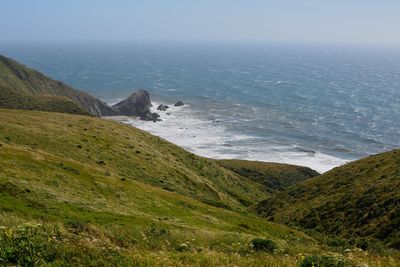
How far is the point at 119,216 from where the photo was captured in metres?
27.0

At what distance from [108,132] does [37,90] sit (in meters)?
134

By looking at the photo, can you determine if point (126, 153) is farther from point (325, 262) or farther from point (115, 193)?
point (325, 262)

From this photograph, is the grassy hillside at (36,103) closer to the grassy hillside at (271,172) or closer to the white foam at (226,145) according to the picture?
the white foam at (226,145)

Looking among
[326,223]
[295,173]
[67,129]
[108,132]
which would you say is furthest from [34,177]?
[295,173]

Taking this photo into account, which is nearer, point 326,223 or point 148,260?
point 148,260

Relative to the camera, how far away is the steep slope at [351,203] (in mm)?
39188

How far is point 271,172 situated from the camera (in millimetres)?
119625

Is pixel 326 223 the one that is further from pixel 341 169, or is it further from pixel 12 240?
pixel 12 240

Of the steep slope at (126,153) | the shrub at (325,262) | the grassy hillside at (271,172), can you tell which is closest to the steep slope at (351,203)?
the steep slope at (126,153)

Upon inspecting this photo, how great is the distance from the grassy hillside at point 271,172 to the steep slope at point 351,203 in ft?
145

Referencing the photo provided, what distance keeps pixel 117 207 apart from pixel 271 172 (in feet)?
303

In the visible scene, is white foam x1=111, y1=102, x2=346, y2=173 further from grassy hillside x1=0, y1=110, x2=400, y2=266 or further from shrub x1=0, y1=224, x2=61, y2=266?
shrub x1=0, y1=224, x2=61, y2=266

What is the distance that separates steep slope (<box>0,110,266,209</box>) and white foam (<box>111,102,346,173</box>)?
5537 centimetres

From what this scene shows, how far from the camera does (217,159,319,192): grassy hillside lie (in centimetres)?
11387
